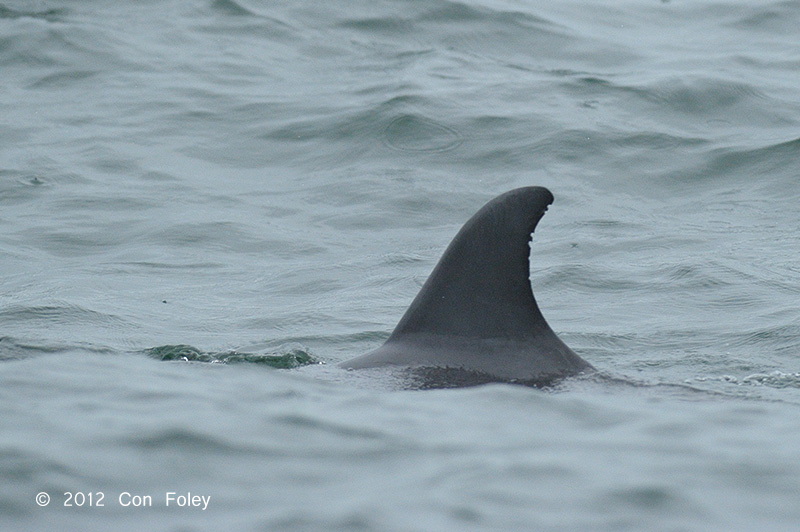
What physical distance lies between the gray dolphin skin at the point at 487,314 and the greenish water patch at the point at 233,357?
1.27 meters

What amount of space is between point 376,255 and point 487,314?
4.60 meters

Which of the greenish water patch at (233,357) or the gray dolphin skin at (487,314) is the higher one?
the gray dolphin skin at (487,314)

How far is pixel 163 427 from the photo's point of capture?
5184 mm

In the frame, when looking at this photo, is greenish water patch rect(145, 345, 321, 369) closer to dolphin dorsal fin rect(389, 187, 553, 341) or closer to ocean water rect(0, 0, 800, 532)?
ocean water rect(0, 0, 800, 532)

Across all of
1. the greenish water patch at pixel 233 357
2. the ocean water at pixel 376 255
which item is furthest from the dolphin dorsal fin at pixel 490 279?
the greenish water patch at pixel 233 357

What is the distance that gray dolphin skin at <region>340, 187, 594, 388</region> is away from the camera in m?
6.68

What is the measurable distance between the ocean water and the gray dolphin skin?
0.95 feet

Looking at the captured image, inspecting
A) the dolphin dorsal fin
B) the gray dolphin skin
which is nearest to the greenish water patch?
the gray dolphin skin

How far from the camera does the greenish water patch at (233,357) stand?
8.07 m

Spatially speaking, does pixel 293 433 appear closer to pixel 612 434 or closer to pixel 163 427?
pixel 163 427

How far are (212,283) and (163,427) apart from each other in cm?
560

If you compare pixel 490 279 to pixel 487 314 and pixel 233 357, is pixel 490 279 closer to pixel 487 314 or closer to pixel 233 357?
pixel 487 314

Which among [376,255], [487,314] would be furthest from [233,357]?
[376,255]

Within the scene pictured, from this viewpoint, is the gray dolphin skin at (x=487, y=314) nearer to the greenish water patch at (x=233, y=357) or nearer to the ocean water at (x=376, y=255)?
the ocean water at (x=376, y=255)
